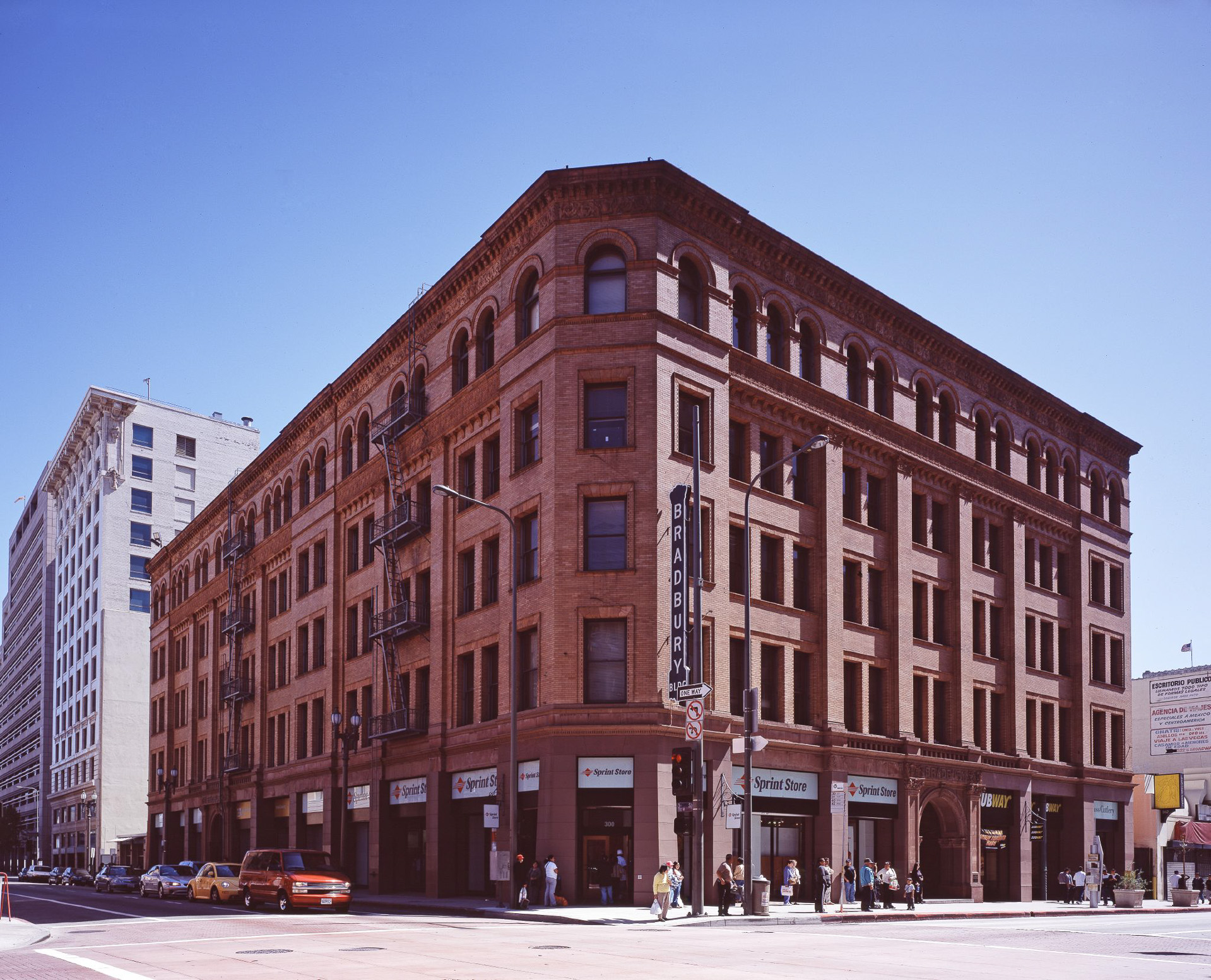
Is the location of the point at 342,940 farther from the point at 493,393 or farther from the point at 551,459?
the point at 493,393

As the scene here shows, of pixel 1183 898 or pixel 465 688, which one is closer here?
pixel 465 688

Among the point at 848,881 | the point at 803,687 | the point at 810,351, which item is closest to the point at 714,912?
the point at 848,881

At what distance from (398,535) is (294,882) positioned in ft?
51.1

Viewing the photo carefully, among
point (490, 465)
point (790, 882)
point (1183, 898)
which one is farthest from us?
point (1183, 898)

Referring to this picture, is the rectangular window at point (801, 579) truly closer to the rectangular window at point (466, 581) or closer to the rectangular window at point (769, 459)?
the rectangular window at point (769, 459)

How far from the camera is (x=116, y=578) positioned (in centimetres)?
10762

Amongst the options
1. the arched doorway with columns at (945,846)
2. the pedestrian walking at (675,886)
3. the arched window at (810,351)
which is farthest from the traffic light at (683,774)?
the arched doorway with columns at (945,846)

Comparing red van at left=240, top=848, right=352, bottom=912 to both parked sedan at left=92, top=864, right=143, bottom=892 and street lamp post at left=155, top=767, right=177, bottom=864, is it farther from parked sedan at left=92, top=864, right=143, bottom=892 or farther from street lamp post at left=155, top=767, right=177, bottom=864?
street lamp post at left=155, top=767, right=177, bottom=864

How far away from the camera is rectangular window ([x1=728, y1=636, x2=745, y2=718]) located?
39.2 m

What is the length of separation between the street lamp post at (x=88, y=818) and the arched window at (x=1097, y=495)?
80510 mm

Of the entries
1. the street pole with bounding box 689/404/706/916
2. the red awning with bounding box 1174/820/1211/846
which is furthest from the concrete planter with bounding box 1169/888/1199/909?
the street pole with bounding box 689/404/706/916

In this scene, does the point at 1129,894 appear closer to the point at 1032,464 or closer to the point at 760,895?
the point at 1032,464

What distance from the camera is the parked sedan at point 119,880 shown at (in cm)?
6231

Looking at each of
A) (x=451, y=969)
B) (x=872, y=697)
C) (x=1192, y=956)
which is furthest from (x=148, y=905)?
(x=1192, y=956)
